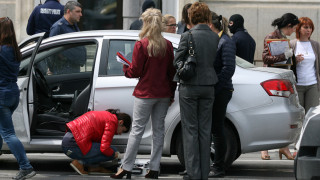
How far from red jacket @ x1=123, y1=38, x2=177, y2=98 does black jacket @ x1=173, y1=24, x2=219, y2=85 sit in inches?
11.6

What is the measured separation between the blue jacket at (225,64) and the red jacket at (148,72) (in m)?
0.53

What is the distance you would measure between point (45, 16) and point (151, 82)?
179 inches

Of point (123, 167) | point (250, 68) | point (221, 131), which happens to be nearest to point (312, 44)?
point (250, 68)

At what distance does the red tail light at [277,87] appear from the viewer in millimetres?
9328

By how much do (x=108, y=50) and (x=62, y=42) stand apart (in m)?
0.54

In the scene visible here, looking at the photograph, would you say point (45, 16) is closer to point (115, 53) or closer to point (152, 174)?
point (115, 53)

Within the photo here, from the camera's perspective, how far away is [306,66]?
38.3 feet

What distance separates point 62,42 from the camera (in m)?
9.67

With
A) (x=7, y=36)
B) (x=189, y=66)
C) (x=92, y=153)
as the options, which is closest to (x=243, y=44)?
(x=92, y=153)

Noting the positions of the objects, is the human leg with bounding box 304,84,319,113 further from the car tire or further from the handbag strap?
the handbag strap

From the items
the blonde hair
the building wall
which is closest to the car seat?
the blonde hair

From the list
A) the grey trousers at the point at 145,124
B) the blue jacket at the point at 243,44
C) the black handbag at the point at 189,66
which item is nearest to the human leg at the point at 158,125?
the grey trousers at the point at 145,124

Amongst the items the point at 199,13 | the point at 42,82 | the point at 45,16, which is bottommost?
the point at 42,82

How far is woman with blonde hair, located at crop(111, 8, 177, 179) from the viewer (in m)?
8.77
